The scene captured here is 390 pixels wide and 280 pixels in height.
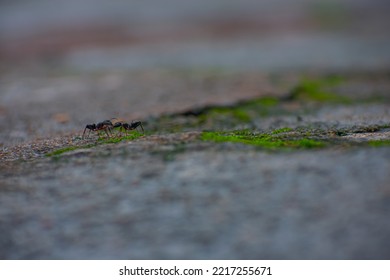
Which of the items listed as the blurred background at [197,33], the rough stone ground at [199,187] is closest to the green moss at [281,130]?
the rough stone ground at [199,187]

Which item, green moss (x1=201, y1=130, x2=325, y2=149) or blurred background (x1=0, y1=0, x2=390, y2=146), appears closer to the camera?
green moss (x1=201, y1=130, x2=325, y2=149)

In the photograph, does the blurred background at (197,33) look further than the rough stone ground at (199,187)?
Yes

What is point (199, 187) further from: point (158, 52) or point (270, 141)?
point (158, 52)

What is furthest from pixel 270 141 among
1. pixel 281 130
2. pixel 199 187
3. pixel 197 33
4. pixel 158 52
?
pixel 197 33

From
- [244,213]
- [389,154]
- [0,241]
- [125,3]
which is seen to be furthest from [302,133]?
[125,3]

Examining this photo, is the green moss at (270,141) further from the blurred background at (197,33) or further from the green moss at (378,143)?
Answer: the blurred background at (197,33)

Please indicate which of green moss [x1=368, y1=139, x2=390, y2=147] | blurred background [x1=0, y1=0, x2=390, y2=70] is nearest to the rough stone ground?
green moss [x1=368, y1=139, x2=390, y2=147]

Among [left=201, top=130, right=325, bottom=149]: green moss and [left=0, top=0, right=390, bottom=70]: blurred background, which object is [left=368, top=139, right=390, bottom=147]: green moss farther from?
[left=0, top=0, right=390, bottom=70]: blurred background

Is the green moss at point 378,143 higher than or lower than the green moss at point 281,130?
lower
